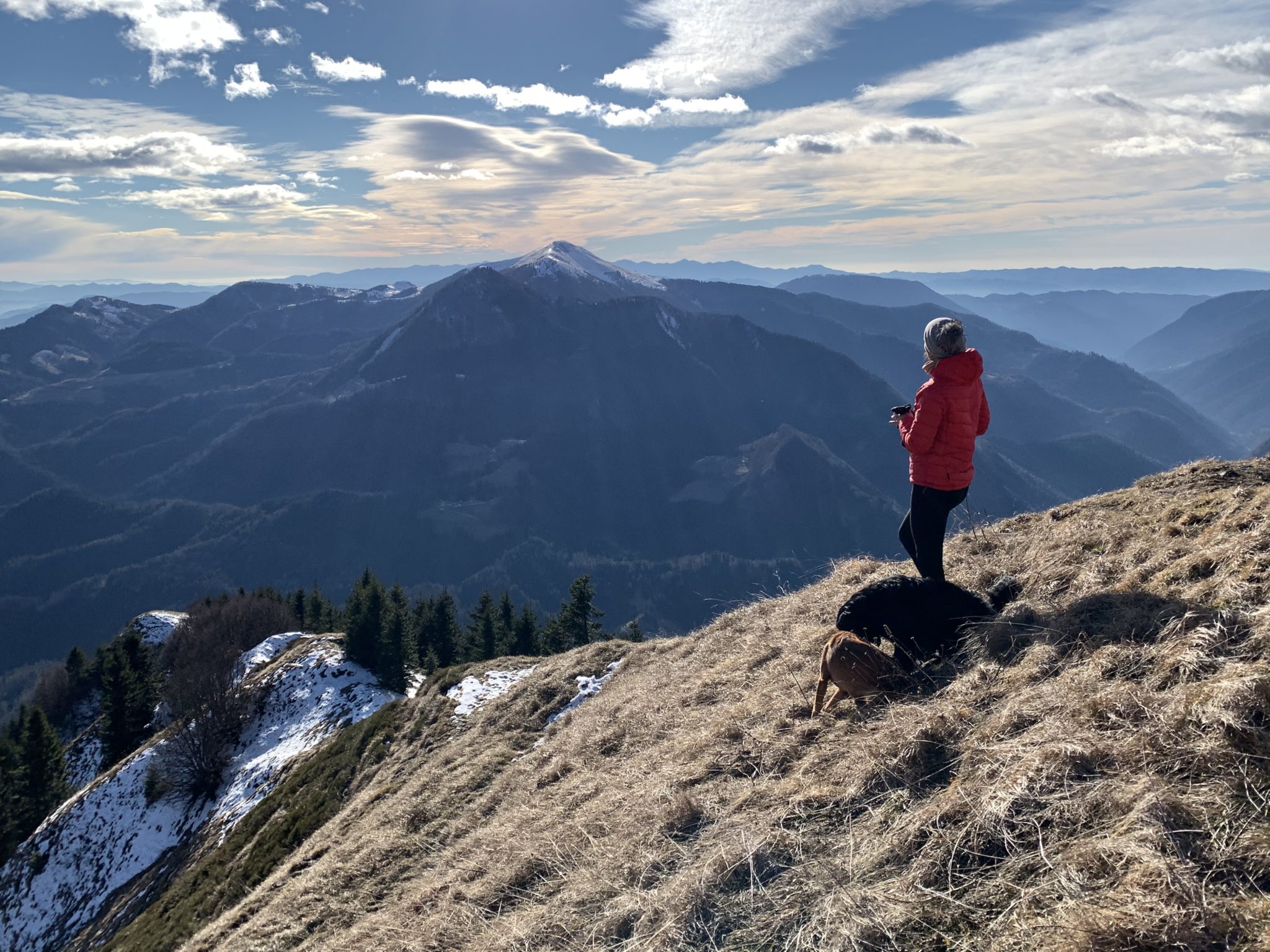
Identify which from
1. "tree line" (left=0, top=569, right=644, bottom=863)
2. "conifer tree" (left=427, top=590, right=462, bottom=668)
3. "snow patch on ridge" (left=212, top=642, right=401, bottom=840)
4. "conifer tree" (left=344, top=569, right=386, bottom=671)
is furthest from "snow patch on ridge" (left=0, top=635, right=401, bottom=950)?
"conifer tree" (left=427, top=590, right=462, bottom=668)

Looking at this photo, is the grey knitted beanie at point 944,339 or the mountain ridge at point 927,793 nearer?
the mountain ridge at point 927,793

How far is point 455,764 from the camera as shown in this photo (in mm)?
15773

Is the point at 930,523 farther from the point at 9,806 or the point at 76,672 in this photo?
the point at 76,672

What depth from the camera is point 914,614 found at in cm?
850

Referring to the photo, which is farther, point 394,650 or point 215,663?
point 394,650

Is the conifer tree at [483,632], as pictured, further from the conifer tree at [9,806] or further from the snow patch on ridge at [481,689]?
the snow patch on ridge at [481,689]

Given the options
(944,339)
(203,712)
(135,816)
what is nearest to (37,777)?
(135,816)

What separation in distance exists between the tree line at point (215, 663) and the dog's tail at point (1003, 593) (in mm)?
40507

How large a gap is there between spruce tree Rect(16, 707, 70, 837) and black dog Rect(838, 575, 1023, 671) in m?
61.7

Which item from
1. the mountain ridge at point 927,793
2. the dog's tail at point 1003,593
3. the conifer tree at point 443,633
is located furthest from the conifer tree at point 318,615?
the dog's tail at point 1003,593

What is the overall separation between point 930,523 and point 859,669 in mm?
2386

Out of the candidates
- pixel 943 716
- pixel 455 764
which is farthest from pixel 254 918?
pixel 943 716

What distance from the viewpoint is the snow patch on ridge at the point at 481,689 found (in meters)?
21.7

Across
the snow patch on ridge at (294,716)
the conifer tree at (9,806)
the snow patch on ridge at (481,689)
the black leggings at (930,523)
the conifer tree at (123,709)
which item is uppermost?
the black leggings at (930,523)
